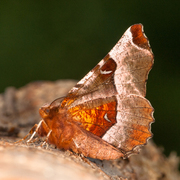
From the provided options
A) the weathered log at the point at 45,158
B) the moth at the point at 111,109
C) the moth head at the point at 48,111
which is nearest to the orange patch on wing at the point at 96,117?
the moth at the point at 111,109

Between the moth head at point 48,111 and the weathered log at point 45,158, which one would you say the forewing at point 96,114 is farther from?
the weathered log at point 45,158

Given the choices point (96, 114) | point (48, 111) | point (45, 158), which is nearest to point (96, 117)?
point (96, 114)

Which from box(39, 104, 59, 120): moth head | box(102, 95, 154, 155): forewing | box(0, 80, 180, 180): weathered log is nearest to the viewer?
box(0, 80, 180, 180): weathered log

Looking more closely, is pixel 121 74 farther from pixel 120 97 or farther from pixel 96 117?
pixel 96 117

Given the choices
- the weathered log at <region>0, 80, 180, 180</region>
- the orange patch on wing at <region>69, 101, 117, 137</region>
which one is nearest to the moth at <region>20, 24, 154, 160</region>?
the orange patch on wing at <region>69, 101, 117, 137</region>

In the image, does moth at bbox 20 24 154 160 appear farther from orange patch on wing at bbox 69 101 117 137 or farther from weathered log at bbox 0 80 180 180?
weathered log at bbox 0 80 180 180

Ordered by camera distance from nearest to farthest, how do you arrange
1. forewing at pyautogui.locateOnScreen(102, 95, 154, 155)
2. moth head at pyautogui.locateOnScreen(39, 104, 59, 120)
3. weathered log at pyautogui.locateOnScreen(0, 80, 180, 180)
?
1. weathered log at pyautogui.locateOnScreen(0, 80, 180, 180)
2. moth head at pyautogui.locateOnScreen(39, 104, 59, 120)
3. forewing at pyautogui.locateOnScreen(102, 95, 154, 155)

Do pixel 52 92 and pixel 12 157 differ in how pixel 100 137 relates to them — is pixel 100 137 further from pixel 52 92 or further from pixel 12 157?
pixel 52 92
